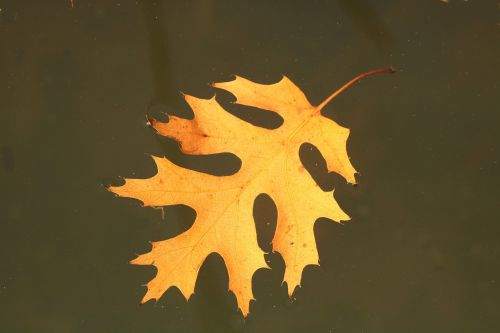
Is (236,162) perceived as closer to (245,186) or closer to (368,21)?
(245,186)

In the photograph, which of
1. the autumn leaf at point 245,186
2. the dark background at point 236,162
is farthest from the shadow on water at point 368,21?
the autumn leaf at point 245,186

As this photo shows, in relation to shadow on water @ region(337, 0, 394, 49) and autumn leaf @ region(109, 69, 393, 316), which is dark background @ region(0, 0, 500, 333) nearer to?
shadow on water @ region(337, 0, 394, 49)

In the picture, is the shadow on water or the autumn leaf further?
the shadow on water

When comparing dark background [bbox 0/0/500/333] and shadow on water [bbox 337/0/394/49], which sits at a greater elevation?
shadow on water [bbox 337/0/394/49]

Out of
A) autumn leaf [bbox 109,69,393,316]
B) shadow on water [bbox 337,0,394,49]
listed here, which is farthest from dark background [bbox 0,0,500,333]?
autumn leaf [bbox 109,69,393,316]

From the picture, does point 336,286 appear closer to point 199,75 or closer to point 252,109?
point 252,109

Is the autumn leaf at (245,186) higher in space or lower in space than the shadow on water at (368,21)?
lower

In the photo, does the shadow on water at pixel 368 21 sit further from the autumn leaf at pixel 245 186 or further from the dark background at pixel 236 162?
the autumn leaf at pixel 245 186

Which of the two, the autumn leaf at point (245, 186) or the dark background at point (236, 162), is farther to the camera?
the dark background at point (236, 162)
